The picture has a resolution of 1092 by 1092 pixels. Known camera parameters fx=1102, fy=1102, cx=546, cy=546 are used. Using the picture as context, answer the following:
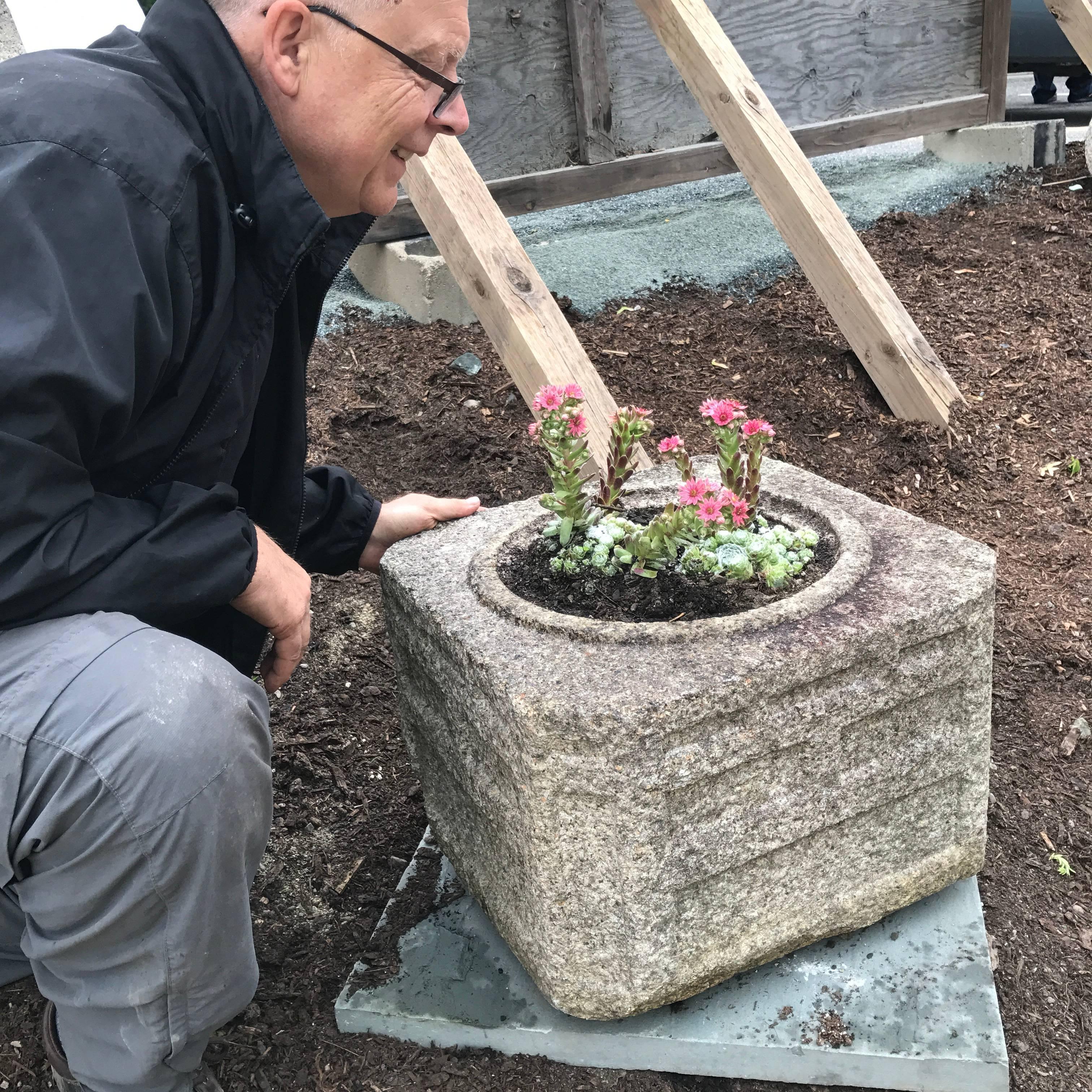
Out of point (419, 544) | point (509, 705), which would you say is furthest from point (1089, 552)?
point (509, 705)

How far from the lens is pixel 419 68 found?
63.3 inches

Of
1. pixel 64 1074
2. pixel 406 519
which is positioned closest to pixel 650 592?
pixel 406 519

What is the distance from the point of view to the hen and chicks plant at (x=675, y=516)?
70.7 inches

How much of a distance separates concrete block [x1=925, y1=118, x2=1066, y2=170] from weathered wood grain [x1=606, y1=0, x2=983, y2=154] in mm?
230

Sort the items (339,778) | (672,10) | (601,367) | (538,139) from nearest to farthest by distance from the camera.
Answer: (339,778)
(672,10)
(601,367)
(538,139)

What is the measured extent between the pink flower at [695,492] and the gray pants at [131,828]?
73 centimetres

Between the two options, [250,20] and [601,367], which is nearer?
[250,20]

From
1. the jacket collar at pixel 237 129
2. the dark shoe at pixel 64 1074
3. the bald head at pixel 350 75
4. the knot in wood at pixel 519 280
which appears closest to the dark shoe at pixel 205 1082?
the dark shoe at pixel 64 1074

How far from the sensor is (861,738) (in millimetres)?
1676

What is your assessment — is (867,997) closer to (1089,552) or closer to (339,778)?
(339,778)

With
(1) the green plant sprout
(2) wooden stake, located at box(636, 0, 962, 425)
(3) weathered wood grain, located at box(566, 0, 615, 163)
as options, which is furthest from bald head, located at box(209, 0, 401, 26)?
(3) weathered wood grain, located at box(566, 0, 615, 163)

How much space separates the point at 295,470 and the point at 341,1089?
1.04 m

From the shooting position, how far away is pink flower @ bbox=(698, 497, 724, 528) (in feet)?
5.74

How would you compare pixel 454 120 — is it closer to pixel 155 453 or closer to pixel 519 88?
pixel 155 453
